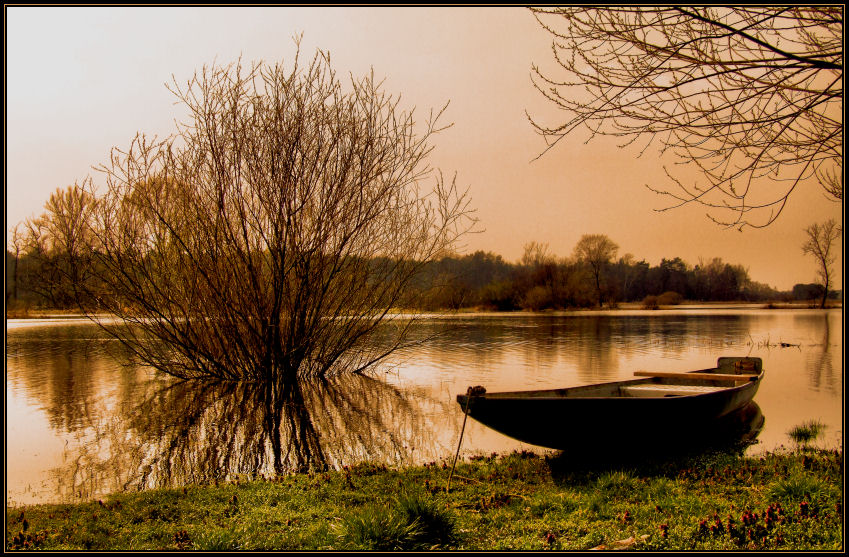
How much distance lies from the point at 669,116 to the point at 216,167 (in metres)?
9.98

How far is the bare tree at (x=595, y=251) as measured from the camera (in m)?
64.2

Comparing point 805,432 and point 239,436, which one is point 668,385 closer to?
point 805,432

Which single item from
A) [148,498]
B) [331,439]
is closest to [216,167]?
[331,439]

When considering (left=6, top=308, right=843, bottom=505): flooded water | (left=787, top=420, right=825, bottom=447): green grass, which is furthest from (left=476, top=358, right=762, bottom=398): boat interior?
(left=787, top=420, right=825, bottom=447): green grass

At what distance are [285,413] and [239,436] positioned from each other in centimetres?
192

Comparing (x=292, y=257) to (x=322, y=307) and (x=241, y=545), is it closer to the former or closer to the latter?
(x=322, y=307)

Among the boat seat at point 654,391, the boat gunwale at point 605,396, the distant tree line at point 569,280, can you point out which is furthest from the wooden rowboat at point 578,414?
the distant tree line at point 569,280

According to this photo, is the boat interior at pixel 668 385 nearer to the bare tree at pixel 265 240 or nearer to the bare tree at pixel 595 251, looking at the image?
the bare tree at pixel 265 240

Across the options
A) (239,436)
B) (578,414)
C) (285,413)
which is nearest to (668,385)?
(578,414)

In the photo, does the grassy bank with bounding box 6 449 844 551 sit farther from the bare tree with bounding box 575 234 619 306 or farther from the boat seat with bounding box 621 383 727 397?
the bare tree with bounding box 575 234 619 306

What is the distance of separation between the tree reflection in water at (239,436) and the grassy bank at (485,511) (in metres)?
1.06

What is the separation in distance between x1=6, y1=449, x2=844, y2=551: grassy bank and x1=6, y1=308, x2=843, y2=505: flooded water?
127cm

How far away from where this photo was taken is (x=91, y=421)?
11.9 m

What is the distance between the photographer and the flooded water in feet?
28.3
